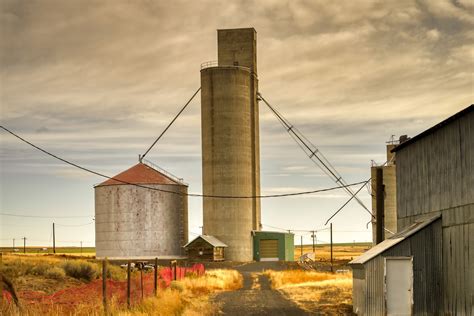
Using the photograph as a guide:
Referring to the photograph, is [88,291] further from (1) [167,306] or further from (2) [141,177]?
(2) [141,177]

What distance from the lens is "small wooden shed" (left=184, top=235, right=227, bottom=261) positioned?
73312 mm

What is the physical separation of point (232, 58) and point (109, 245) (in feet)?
87.2

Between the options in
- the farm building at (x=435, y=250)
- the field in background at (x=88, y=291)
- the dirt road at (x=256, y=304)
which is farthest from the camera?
the dirt road at (x=256, y=304)

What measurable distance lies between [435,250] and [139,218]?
→ 54.1 metres

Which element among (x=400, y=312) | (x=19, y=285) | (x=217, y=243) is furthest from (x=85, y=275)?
(x=217, y=243)

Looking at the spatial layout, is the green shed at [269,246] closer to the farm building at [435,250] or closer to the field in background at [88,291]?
the field in background at [88,291]

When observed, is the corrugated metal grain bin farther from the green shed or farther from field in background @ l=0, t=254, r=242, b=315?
the green shed

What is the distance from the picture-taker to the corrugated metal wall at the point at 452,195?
71.9 ft

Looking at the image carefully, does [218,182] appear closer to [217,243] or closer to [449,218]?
[217,243]

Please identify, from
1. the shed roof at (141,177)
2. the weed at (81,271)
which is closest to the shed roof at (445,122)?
the weed at (81,271)

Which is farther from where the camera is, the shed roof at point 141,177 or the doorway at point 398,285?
the shed roof at point 141,177

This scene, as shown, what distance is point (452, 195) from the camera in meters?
23.1

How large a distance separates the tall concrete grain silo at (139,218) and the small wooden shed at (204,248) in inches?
113

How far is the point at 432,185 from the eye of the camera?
24.8m
